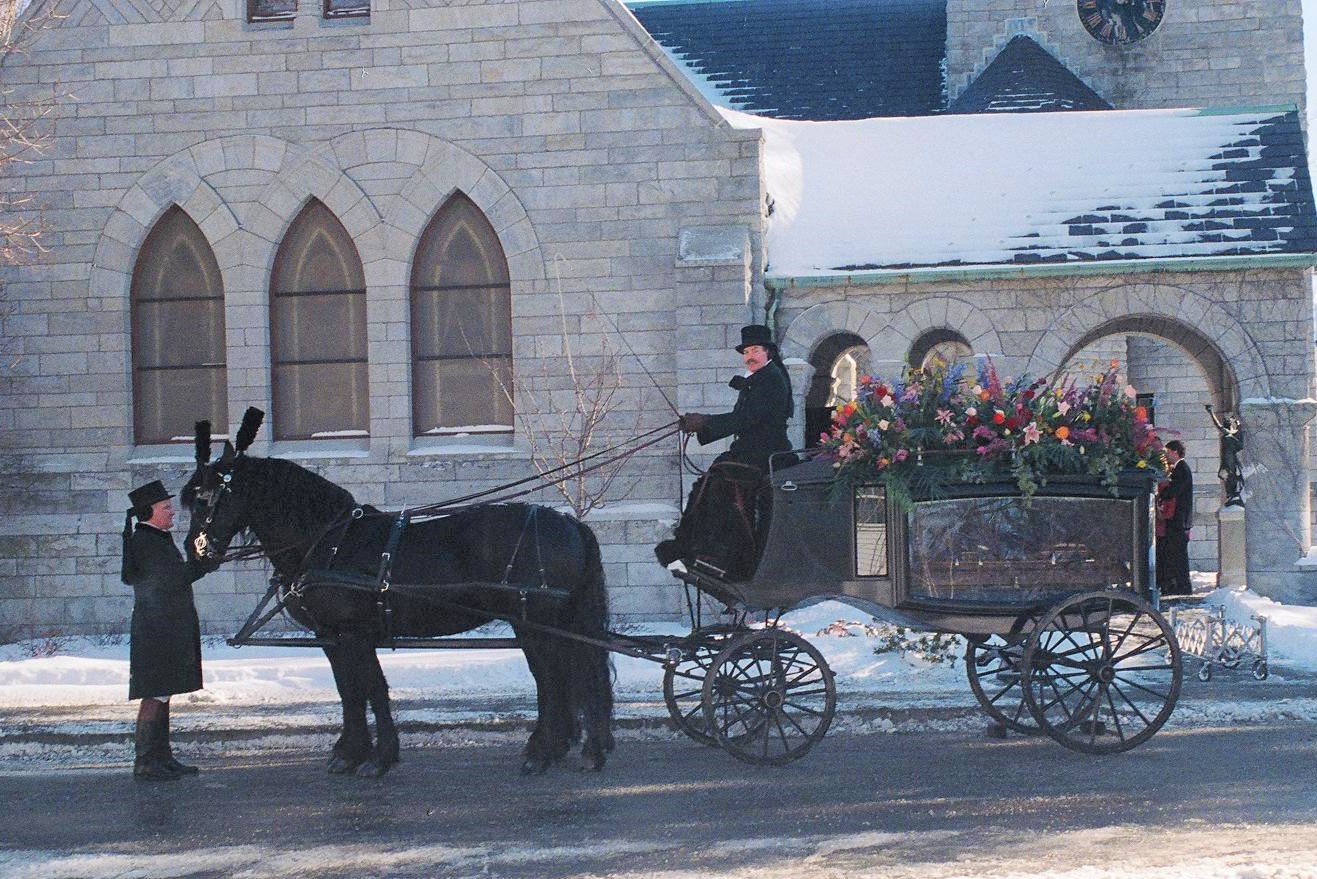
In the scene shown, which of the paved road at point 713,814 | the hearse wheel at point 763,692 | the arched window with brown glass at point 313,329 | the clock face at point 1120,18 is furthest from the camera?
the clock face at point 1120,18

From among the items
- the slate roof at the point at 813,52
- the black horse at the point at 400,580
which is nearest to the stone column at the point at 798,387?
the black horse at the point at 400,580

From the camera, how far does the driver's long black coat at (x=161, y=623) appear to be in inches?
304

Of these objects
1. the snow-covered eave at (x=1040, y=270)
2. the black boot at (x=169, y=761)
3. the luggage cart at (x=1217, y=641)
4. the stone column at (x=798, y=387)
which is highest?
the snow-covered eave at (x=1040, y=270)

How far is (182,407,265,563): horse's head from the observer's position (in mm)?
7531

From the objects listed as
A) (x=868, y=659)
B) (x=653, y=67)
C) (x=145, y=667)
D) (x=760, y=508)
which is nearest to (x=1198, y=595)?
(x=868, y=659)

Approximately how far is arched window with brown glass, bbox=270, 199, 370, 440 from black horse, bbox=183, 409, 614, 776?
7.26 meters

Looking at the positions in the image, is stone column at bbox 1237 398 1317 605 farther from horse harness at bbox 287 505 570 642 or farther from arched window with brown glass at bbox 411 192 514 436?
horse harness at bbox 287 505 570 642

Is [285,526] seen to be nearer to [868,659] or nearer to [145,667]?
[145,667]

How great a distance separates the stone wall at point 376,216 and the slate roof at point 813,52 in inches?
337

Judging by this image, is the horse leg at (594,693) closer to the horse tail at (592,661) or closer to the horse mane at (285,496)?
the horse tail at (592,661)

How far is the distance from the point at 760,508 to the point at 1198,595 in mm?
8762

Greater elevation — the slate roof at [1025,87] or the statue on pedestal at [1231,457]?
the slate roof at [1025,87]

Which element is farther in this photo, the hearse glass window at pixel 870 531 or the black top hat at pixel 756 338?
the black top hat at pixel 756 338

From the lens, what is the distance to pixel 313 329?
14.9 m
